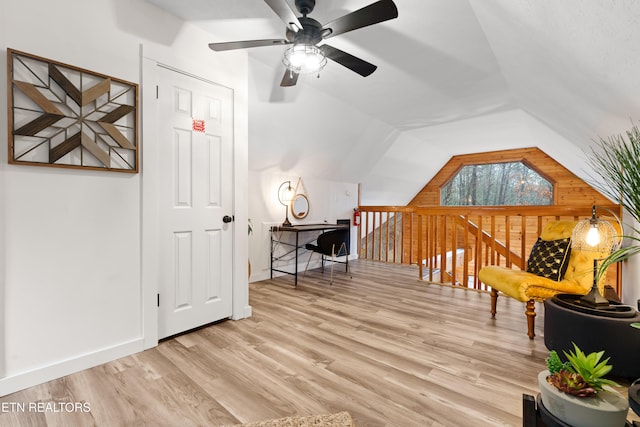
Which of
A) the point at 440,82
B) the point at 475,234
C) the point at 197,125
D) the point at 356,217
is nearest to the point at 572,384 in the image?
the point at 197,125

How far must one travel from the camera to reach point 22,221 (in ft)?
5.59

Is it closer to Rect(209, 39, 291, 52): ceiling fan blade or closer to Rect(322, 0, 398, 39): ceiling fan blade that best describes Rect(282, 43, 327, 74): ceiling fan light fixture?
Rect(209, 39, 291, 52): ceiling fan blade

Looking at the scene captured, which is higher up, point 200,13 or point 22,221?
point 200,13

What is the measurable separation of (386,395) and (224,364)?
104 cm

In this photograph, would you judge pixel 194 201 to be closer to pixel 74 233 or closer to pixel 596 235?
pixel 74 233

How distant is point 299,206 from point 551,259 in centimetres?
333

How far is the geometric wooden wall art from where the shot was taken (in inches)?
66.3

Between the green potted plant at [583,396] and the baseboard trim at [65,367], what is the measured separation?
2.38 metres

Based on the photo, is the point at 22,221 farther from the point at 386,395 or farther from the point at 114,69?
the point at 386,395

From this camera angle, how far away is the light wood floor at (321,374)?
4.98 ft

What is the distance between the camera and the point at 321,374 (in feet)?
6.15

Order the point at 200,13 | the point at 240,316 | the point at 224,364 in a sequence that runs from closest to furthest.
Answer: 1. the point at 224,364
2. the point at 200,13
3. the point at 240,316

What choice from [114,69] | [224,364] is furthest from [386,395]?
[114,69]

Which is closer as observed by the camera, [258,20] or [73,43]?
[73,43]
